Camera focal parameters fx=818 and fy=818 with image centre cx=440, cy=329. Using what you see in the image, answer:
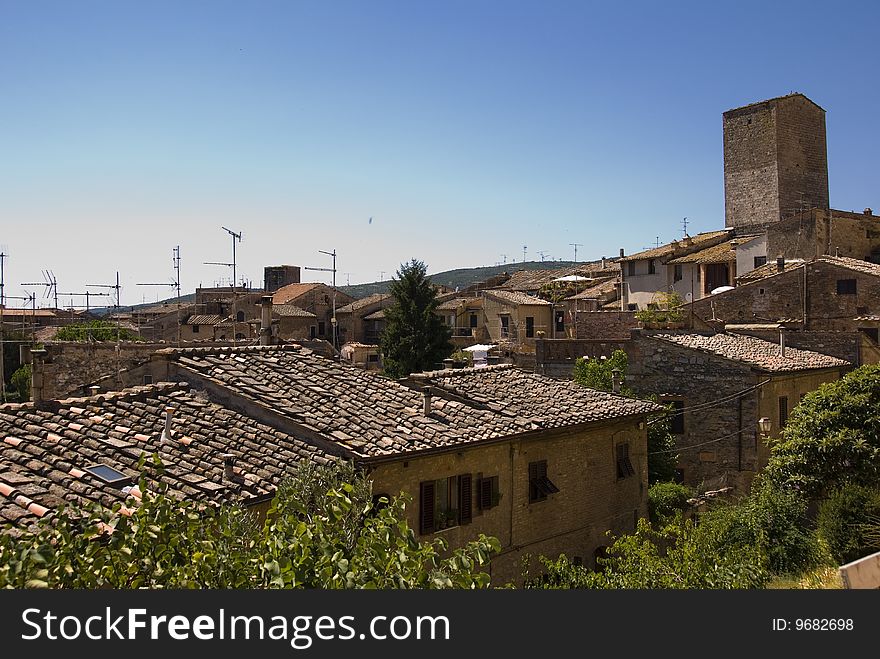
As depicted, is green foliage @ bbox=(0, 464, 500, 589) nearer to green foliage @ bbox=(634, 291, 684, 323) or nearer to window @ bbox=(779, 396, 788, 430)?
window @ bbox=(779, 396, 788, 430)

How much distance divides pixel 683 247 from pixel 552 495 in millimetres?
33555

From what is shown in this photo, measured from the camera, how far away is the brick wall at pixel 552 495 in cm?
1327

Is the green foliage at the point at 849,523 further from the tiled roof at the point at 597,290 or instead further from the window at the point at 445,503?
the tiled roof at the point at 597,290

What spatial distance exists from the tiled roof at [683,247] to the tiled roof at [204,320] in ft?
99.2

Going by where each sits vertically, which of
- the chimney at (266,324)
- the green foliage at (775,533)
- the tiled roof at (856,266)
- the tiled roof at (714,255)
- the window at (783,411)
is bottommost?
the green foliage at (775,533)

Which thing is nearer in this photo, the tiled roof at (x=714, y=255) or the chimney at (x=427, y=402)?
the chimney at (x=427, y=402)

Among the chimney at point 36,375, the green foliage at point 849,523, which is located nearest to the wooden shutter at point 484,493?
the green foliage at point 849,523

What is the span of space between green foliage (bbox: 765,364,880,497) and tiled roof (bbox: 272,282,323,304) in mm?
49045

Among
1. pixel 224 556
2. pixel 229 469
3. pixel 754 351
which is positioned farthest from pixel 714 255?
pixel 224 556

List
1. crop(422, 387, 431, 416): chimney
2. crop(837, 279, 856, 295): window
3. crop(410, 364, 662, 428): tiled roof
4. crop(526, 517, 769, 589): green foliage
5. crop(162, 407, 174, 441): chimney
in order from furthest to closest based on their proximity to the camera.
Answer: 1. crop(837, 279, 856, 295): window
2. crop(410, 364, 662, 428): tiled roof
3. crop(422, 387, 431, 416): chimney
4. crop(162, 407, 174, 441): chimney
5. crop(526, 517, 769, 589): green foliage

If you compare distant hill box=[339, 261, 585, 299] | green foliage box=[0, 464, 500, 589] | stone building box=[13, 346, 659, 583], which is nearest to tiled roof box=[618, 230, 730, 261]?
stone building box=[13, 346, 659, 583]

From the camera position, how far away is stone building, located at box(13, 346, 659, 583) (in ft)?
39.7

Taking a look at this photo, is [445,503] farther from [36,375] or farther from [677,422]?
[677,422]

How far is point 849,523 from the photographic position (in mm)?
13359
